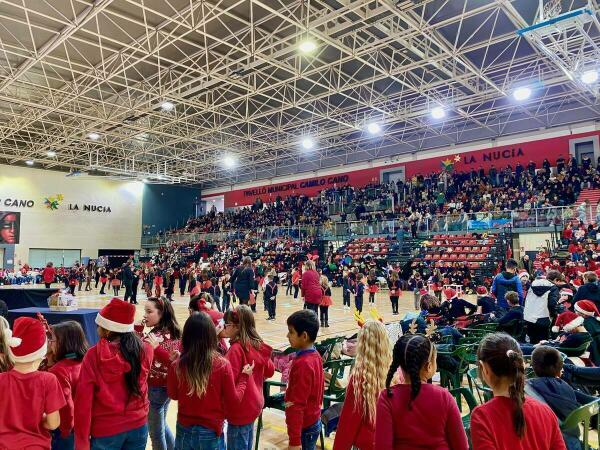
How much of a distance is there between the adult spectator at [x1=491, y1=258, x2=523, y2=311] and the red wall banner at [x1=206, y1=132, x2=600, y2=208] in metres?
16.5

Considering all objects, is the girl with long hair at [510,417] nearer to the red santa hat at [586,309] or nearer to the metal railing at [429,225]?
the red santa hat at [586,309]

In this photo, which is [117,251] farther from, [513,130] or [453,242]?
[513,130]

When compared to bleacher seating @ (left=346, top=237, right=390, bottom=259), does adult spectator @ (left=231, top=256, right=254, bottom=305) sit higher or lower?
lower

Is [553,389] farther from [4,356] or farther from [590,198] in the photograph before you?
[590,198]

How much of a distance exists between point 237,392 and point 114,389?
65 cm

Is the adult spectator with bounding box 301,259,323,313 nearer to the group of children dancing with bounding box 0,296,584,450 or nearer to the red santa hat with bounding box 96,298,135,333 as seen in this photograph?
Answer: the group of children dancing with bounding box 0,296,584,450

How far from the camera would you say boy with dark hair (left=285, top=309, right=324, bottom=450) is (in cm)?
231

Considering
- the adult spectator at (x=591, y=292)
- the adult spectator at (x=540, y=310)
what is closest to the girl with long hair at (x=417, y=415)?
the adult spectator at (x=540, y=310)

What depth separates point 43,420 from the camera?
208cm

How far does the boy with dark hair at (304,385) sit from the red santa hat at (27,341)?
49.9 inches

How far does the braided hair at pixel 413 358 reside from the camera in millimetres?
1819

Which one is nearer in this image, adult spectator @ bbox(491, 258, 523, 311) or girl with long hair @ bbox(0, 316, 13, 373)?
girl with long hair @ bbox(0, 316, 13, 373)

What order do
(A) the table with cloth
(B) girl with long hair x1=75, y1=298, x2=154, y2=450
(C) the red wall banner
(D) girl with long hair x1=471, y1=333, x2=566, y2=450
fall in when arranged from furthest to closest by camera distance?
1. (C) the red wall banner
2. (A) the table with cloth
3. (B) girl with long hair x1=75, y1=298, x2=154, y2=450
4. (D) girl with long hair x1=471, y1=333, x2=566, y2=450

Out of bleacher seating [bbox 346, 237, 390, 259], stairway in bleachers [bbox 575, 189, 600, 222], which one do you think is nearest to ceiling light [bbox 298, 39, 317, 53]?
stairway in bleachers [bbox 575, 189, 600, 222]
